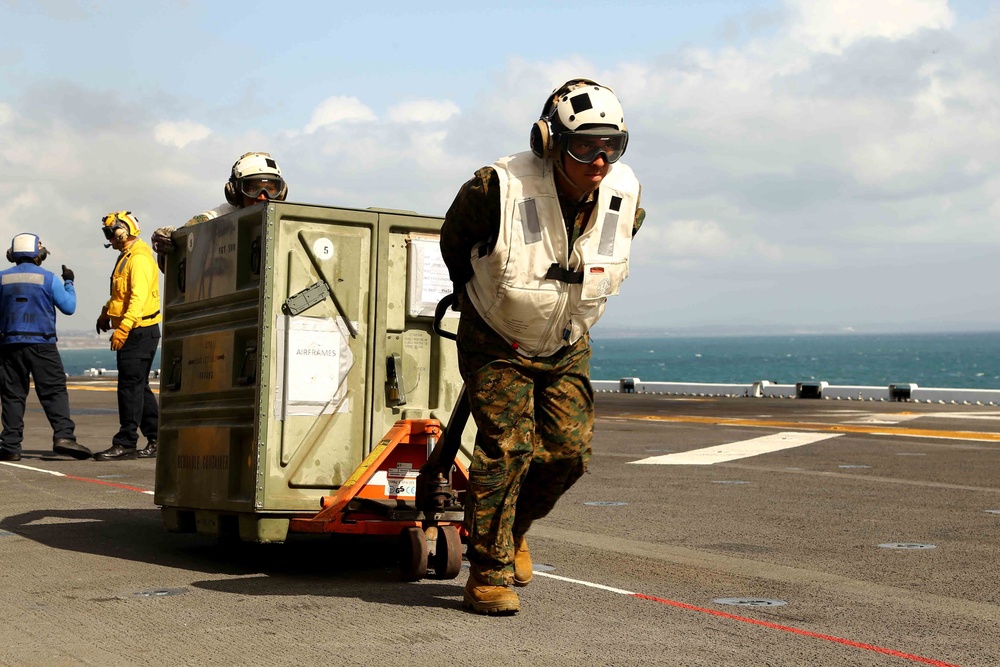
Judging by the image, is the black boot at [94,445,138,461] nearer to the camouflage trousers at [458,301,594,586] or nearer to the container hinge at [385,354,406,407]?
the container hinge at [385,354,406,407]

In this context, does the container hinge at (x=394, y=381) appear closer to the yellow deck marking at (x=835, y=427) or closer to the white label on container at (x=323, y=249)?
the white label on container at (x=323, y=249)

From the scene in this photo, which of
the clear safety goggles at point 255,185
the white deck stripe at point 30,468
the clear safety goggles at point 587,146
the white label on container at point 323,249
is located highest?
the clear safety goggles at point 255,185

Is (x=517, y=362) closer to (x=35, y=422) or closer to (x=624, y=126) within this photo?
(x=624, y=126)

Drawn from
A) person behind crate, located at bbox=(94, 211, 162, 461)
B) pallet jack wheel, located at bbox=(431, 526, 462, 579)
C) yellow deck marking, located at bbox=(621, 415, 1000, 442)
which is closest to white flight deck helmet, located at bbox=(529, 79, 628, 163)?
pallet jack wheel, located at bbox=(431, 526, 462, 579)

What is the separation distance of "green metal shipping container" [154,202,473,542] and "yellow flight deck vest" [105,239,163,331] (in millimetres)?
5458

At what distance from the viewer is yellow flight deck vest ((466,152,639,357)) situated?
5.48 metres

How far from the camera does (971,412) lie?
2314 cm

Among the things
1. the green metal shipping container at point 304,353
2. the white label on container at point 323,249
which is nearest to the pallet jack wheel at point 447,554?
the green metal shipping container at point 304,353

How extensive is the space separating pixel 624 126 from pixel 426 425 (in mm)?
1991

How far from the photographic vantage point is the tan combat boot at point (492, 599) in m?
5.43

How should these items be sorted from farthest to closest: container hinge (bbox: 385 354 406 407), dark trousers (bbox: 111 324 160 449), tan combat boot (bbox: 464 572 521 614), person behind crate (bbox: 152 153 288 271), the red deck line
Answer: dark trousers (bbox: 111 324 160 449), person behind crate (bbox: 152 153 288 271), container hinge (bbox: 385 354 406 407), tan combat boot (bbox: 464 572 521 614), the red deck line

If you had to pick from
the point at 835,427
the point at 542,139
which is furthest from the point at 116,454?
the point at 835,427

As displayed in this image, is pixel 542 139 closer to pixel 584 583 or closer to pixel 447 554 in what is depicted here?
pixel 447 554

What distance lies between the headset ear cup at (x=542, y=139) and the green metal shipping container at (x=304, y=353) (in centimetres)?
160
